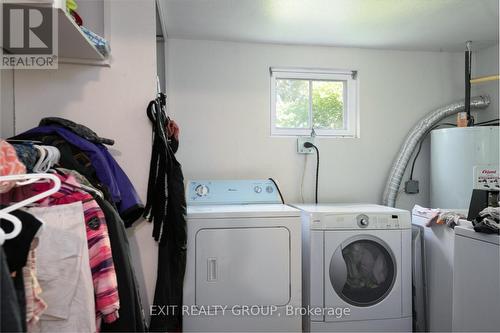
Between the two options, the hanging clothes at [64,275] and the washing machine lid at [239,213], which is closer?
the hanging clothes at [64,275]

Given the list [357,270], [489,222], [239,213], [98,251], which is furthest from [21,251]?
[357,270]

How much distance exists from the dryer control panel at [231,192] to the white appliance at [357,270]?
0.40m

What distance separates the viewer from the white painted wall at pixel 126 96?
60.4 inches

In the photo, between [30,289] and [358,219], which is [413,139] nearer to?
[358,219]

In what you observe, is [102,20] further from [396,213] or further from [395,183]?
[395,183]

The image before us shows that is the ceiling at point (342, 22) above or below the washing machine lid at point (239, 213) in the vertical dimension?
above

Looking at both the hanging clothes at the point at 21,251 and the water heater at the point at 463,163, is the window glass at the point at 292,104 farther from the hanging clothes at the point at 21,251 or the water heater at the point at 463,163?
the hanging clothes at the point at 21,251

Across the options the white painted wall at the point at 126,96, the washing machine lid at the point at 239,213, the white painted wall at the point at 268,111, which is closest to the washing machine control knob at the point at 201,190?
the white painted wall at the point at 268,111

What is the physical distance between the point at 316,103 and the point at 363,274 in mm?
1445

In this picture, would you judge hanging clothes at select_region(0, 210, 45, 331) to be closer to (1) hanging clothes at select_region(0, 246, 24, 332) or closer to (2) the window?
(1) hanging clothes at select_region(0, 246, 24, 332)

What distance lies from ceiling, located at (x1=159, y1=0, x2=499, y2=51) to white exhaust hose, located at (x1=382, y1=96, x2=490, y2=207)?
49 centimetres

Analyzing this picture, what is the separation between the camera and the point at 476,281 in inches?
50.4

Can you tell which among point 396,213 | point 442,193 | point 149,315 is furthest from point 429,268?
point 149,315

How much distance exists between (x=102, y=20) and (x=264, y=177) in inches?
60.4
